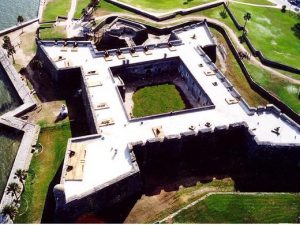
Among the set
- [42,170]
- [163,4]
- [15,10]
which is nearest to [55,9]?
[15,10]

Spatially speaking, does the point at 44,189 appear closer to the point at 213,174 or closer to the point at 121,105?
the point at 121,105

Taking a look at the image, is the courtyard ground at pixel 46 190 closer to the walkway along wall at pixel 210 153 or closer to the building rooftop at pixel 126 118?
the walkway along wall at pixel 210 153

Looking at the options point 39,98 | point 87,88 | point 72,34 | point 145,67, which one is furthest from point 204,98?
point 72,34

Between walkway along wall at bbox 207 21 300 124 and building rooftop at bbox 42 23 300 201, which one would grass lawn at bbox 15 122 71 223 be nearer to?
building rooftop at bbox 42 23 300 201

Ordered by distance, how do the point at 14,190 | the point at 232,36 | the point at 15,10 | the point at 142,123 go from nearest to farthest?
the point at 14,190 → the point at 142,123 → the point at 232,36 → the point at 15,10

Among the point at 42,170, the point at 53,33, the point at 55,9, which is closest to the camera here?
the point at 42,170

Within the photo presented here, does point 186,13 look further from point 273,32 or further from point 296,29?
point 296,29

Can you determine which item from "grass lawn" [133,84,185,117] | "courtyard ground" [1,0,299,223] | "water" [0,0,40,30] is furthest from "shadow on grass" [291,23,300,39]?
"water" [0,0,40,30]
